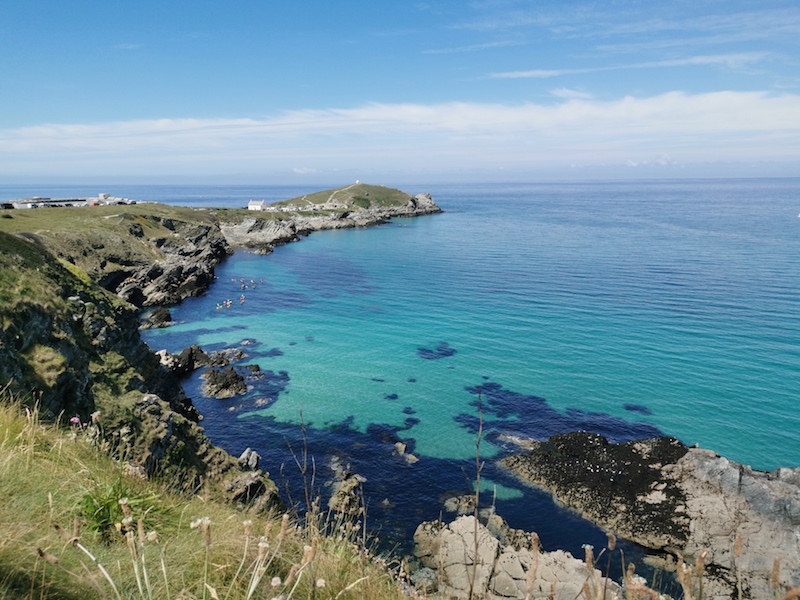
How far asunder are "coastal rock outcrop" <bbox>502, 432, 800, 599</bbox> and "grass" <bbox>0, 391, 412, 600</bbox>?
22.3 meters

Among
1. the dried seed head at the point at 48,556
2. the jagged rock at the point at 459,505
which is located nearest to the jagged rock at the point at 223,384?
the jagged rock at the point at 459,505

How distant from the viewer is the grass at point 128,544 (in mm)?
4043

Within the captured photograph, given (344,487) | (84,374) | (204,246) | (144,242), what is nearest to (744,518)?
(344,487)

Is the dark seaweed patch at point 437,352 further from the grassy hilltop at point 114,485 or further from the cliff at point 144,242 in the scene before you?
the cliff at point 144,242

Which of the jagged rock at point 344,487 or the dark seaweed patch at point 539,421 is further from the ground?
the dark seaweed patch at point 539,421

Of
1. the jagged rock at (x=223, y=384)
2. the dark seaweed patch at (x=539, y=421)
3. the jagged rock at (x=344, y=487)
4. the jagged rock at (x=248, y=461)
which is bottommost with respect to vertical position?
the jagged rock at (x=344, y=487)

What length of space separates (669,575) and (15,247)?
114 ft

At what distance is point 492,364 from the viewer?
46.6m

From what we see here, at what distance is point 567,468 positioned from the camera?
30.5 m

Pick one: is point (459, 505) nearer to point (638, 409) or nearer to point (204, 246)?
point (638, 409)

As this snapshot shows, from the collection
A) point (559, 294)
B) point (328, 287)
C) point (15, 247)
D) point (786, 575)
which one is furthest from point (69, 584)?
point (328, 287)

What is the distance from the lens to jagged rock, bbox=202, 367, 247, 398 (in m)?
41.3

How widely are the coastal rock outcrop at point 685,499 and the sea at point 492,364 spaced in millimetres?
2035

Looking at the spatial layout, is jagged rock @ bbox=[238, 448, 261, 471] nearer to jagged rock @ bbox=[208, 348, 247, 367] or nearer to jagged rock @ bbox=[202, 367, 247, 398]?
jagged rock @ bbox=[202, 367, 247, 398]
